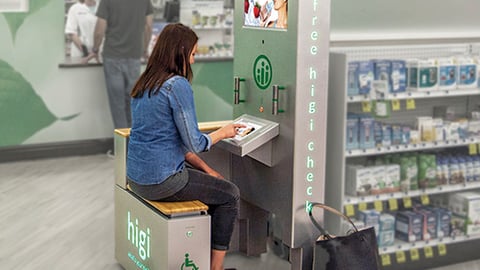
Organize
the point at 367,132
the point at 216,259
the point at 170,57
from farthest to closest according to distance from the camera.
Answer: the point at 367,132, the point at 216,259, the point at 170,57

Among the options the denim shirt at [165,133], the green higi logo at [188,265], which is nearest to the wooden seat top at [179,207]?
the denim shirt at [165,133]

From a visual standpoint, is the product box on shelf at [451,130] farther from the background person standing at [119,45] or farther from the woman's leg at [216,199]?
the background person standing at [119,45]

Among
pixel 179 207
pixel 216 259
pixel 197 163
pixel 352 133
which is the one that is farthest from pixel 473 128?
pixel 179 207

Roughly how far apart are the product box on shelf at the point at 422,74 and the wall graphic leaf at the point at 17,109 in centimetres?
424

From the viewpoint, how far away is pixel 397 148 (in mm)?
5070

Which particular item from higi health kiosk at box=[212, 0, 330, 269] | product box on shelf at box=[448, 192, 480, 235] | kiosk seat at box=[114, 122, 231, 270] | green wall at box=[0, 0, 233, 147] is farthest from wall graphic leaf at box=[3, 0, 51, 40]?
product box on shelf at box=[448, 192, 480, 235]

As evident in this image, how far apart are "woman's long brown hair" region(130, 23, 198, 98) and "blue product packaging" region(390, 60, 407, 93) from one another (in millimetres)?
1394

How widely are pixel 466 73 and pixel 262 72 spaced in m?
1.65

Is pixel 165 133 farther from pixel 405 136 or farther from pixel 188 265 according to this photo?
pixel 405 136

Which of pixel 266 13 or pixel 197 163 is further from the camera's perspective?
pixel 197 163

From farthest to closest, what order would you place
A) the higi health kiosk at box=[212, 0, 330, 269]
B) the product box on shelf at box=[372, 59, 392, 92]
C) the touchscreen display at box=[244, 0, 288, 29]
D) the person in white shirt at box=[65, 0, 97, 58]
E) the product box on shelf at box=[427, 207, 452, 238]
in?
the person in white shirt at box=[65, 0, 97, 58]
the product box on shelf at box=[427, 207, 452, 238]
the product box on shelf at box=[372, 59, 392, 92]
the touchscreen display at box=[244, 0, 288, 29]
the higi health kiosk at box=[212, 0, 330, 269]

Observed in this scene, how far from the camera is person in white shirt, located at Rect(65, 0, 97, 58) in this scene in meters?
7.96

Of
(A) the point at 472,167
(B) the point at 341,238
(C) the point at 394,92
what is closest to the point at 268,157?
(B) the point at 341,238

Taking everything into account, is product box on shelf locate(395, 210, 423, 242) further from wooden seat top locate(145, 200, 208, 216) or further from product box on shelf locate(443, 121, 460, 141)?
wooden seat top locate(145, 200, 208, 216)
